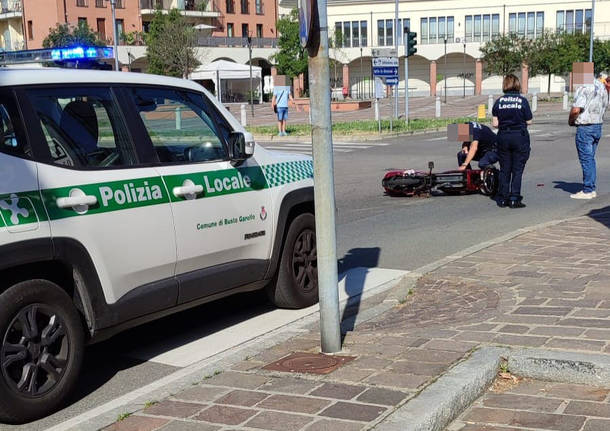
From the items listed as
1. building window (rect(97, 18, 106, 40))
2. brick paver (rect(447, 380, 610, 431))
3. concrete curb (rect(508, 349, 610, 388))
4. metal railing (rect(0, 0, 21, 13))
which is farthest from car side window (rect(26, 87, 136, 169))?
metal railing (rect(0, 0, 21, 13))

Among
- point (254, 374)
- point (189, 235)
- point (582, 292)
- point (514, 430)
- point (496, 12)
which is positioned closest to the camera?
point (514, 430)

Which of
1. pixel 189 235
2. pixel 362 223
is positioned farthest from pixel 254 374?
pixel 362 223

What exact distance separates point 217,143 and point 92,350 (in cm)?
171

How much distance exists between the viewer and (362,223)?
10.9m

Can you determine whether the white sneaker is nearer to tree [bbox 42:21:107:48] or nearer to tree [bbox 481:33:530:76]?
tree [bbox 42:21:107:48]

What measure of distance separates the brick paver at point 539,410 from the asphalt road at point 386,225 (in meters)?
1.98

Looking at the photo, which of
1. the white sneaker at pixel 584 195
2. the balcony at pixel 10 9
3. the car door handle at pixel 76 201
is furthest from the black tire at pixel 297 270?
the balcony at pixel 10 9

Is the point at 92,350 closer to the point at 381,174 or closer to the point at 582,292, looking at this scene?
the point at 582,292

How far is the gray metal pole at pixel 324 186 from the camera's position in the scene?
475 cm

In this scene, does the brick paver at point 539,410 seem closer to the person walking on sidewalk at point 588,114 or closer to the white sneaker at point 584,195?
the person walking on sidewalk at point 588,114

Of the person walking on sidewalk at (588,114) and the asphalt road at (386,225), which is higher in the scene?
the person walking on sidewalk at (588,114)

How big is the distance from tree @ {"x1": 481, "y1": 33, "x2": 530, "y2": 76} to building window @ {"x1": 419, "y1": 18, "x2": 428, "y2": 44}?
66.8ft

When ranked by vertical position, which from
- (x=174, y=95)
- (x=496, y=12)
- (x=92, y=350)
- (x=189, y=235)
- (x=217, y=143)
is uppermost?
(x=496, y=12)

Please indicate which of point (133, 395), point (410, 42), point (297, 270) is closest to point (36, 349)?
point (133, 395)
